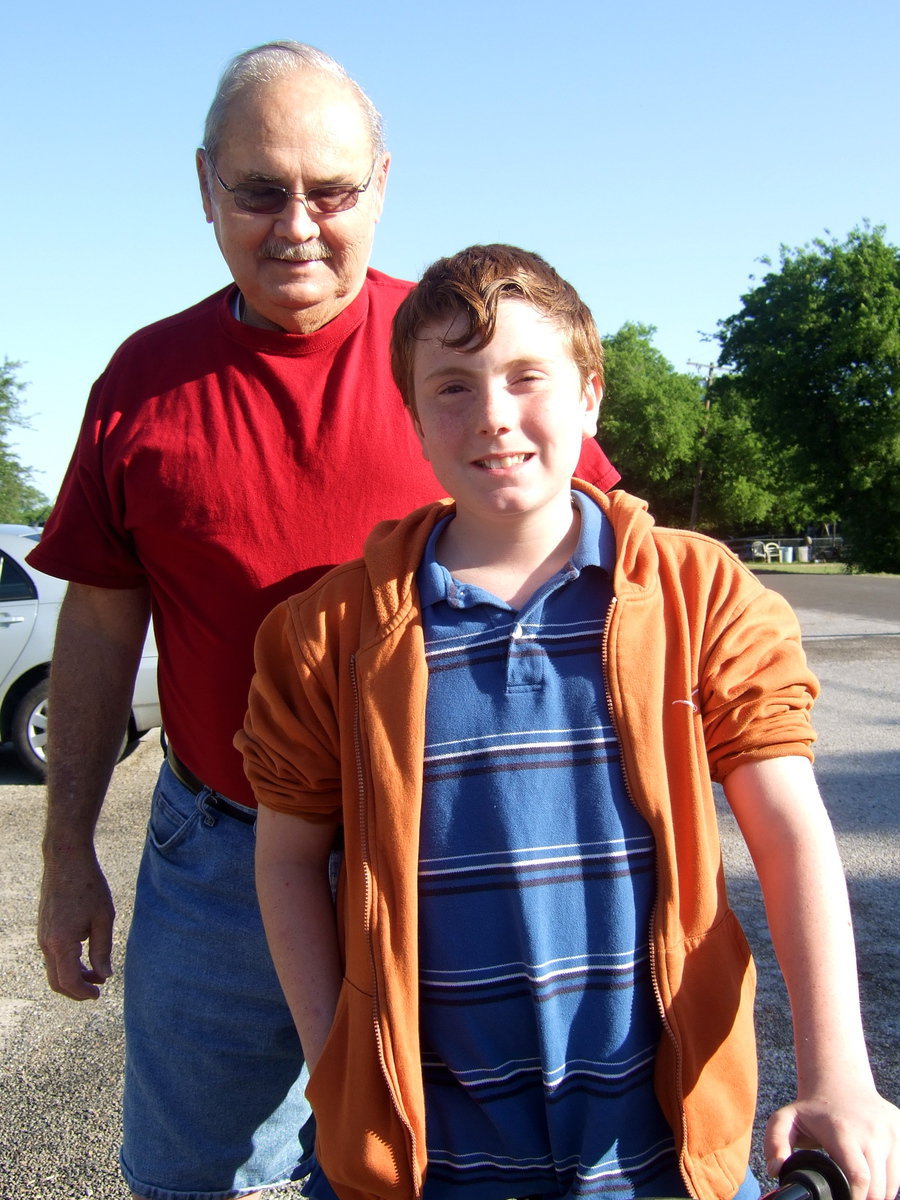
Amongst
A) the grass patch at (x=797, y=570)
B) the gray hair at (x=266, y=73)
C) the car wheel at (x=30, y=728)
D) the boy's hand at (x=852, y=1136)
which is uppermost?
the gray hair at (x=266, y=73)

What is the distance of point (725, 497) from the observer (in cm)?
6100

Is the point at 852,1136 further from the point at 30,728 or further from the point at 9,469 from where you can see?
the point at 9,469

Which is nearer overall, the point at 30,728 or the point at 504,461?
the point at 504,461

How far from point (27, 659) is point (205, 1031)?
552 centimetres

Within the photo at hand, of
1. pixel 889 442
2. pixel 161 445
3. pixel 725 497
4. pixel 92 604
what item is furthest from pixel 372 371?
pixel 725 497

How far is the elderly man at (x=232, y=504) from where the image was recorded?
2027 millimetres

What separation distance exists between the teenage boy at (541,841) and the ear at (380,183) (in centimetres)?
62

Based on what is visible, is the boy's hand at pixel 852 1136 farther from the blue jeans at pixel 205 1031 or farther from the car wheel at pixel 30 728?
the car wheel at pixel 30 728

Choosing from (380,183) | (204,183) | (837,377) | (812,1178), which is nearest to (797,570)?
(837,377)

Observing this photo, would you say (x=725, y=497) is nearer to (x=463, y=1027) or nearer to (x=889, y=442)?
(x=889, y=442)

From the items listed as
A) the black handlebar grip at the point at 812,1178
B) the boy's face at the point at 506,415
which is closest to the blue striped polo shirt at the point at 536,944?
the boy's face at the point at 506,415

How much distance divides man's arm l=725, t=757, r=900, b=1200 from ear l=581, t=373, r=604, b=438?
596mm

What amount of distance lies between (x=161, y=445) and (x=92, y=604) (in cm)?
41

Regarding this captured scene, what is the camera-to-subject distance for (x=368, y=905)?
5.00 ft
